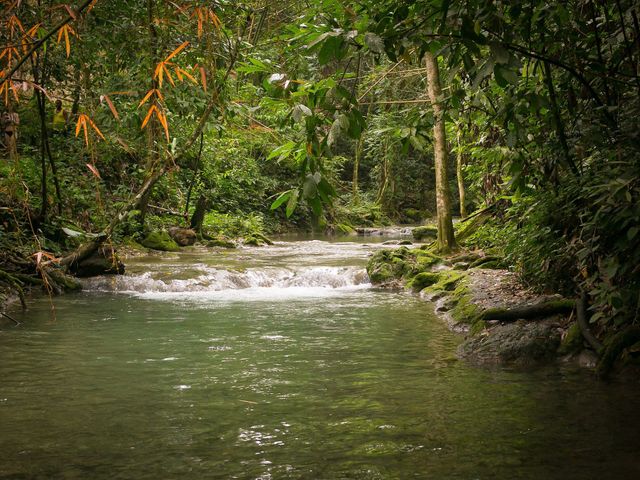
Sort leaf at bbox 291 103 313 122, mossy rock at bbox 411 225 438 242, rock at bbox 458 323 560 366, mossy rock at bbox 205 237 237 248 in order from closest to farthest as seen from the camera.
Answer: leaf at bbox 291 103 313 122 → rock at bbox 458 323 560 366 → mossy rock at bbox 205 237 237 248 → mossy rock at bbox 411 225 438 242

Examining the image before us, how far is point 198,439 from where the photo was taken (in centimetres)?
425

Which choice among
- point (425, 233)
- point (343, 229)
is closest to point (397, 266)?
point (425, 233)

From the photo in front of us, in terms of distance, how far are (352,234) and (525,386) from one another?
23.6 meters

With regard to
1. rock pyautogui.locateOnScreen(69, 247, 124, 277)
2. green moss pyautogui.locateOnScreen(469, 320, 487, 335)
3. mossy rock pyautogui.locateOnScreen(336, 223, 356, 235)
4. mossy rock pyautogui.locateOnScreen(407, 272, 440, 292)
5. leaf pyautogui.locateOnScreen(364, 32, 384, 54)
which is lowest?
green moss pyautogui.locateOnScreen(469, 320, 487, 335)

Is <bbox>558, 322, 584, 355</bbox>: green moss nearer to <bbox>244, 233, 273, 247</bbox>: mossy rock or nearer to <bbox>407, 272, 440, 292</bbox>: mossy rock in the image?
<bbox>407, 272, 440, 292</bbox>: mossy rock

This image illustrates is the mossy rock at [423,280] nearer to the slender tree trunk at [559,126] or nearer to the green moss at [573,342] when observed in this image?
the green moss at [573,342]

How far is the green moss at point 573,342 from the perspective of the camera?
243 inches

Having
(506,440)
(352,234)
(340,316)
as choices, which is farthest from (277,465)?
(352,234)

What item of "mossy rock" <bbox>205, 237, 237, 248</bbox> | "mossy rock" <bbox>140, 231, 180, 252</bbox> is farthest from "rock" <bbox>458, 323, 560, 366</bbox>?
"mossy rock" <bbox>205, 237, 237, 248</bbox>

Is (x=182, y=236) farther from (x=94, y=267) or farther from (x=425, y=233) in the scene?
(x=425, y=233)

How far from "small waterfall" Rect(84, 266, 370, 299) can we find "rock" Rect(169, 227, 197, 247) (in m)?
5.02

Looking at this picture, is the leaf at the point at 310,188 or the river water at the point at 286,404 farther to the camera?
the river water at the point at 286,404

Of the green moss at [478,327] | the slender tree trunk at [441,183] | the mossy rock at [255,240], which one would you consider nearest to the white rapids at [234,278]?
the slender tree trunk at [441,183]

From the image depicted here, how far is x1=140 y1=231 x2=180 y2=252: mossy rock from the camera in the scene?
17.2m
